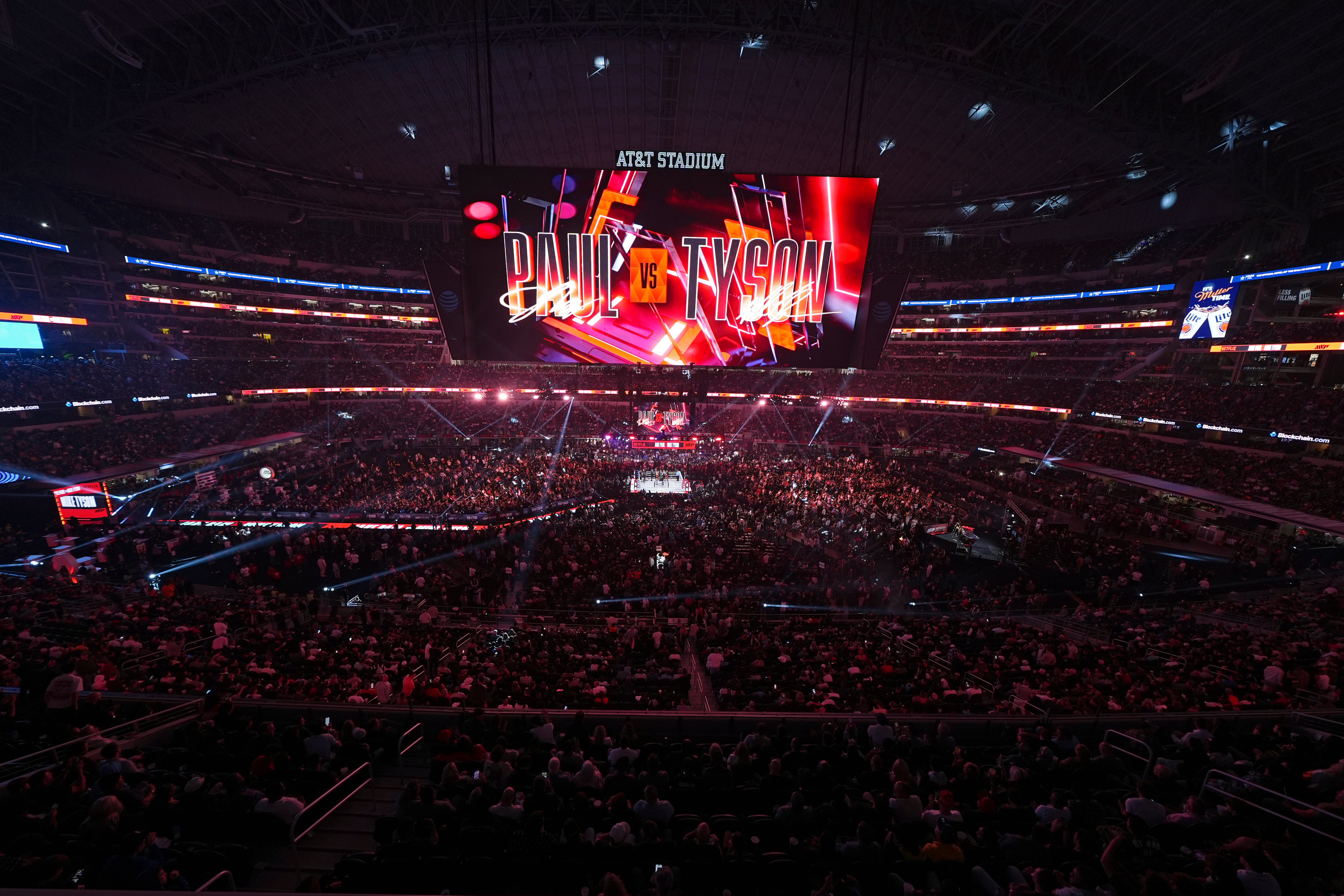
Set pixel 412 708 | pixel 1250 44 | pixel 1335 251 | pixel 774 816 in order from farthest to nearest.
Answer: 1. pixel 1335 251
2. pixel 1250 44
3. pixel 412 708
4. pixel 774 816

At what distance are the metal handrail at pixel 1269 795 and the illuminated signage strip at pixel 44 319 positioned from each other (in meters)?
45.4

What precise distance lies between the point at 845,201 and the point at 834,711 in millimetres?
13734

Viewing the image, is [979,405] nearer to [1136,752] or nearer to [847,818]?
[1136,752]

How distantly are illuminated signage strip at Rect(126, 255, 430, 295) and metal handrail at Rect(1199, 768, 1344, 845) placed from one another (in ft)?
169

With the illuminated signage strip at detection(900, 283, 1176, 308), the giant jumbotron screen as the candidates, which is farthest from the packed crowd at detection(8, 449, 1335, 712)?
the illuminated signage strip at detection(900, 283, 1176, 308)

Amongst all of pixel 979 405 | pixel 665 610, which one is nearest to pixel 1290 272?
pixel 979 405

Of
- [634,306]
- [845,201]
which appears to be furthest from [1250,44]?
[634,306]

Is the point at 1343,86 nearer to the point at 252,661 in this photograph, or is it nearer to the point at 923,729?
the point at 923,729

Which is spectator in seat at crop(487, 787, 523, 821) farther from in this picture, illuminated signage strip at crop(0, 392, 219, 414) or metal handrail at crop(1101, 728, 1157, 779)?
illuminated signage strip at crop(0, 392, 219, 414)

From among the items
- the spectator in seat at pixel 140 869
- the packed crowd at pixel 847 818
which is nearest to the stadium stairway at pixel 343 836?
the packed crowd at pixel 847 818

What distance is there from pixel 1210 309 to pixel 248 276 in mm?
67494

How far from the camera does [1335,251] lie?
25.1 meters

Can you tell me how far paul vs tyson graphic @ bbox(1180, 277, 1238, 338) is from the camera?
30000 millimetres

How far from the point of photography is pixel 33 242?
29.0 m
